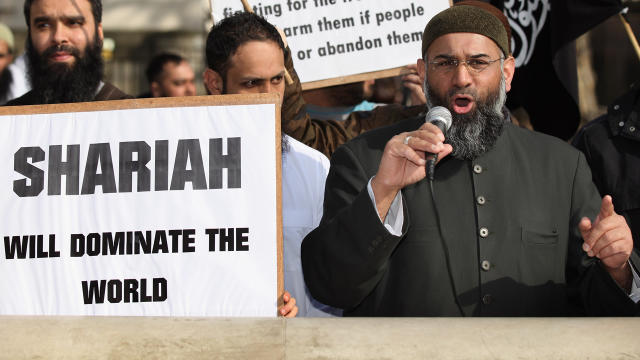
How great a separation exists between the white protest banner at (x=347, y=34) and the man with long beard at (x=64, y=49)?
75 cm

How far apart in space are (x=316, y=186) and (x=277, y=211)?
891 millimetres

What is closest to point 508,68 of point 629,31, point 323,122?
point 323,122

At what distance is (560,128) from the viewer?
214 inches

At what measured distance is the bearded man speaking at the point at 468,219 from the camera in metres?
2.92

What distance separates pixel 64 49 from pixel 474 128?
214 centimetres

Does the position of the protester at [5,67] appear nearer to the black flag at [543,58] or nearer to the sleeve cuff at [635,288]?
the black flag at [543,58]

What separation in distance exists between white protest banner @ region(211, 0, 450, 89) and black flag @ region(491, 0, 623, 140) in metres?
0.68

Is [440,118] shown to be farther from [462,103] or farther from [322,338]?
[322,338]

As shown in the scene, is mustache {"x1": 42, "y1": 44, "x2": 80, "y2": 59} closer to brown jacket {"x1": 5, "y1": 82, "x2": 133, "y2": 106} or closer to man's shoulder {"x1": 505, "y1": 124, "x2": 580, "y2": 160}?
brown jacket {"x1": 5, "y1": 82, "x2": 133, "y2": 106}

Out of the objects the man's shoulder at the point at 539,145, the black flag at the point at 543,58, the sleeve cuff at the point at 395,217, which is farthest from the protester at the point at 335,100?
the sleeve cuff at the point at 395,217

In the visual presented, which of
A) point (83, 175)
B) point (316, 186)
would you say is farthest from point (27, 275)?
point (316, 186)

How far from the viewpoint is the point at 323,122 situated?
448 cm

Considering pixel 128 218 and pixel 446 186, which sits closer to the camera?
pixel 128 218

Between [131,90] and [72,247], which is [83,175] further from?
[131,90]
